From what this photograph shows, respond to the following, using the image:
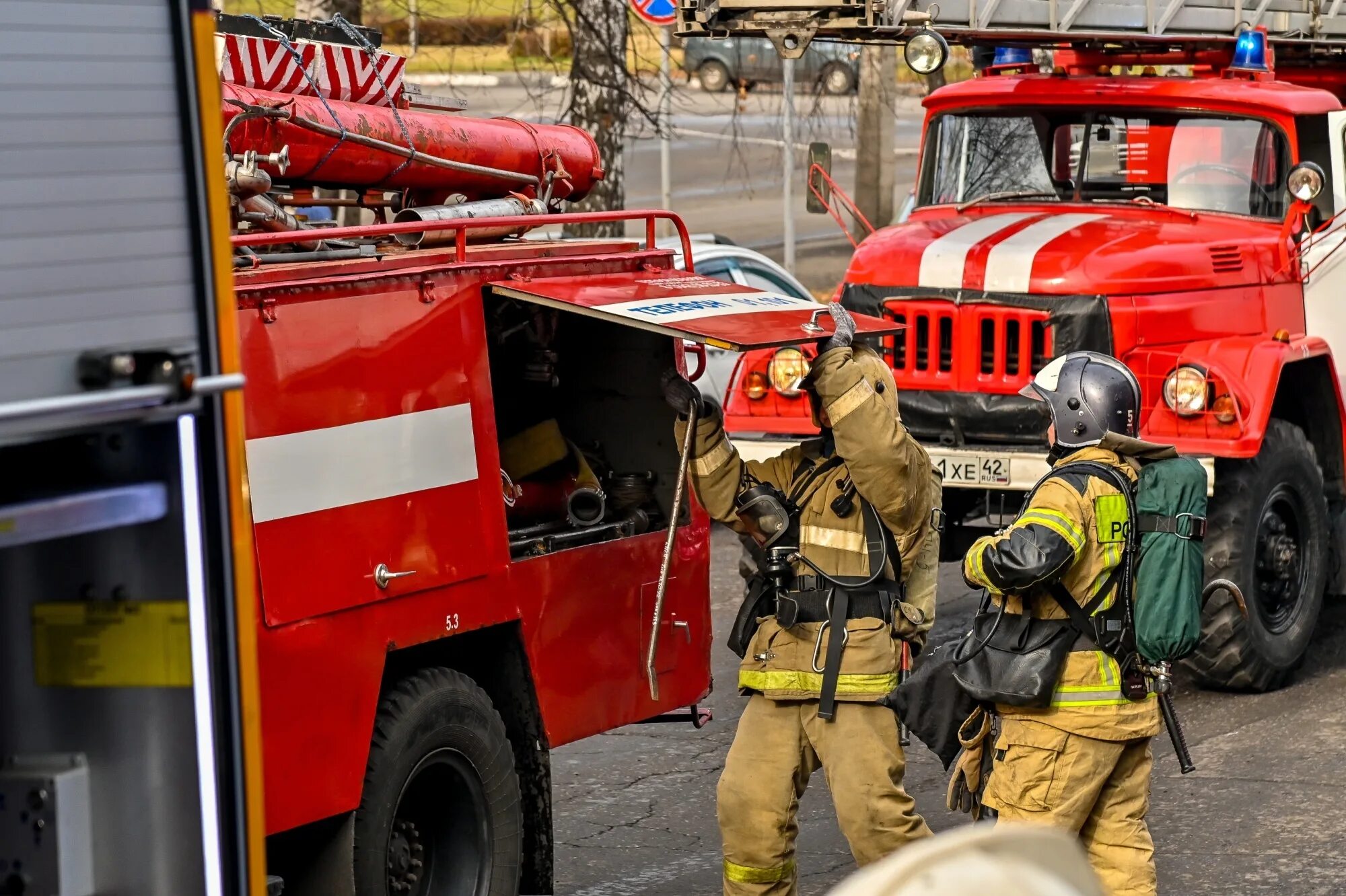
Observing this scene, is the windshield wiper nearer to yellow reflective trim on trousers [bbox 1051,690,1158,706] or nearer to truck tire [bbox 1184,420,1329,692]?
truck tire [bbox 1184,420,1329,692]

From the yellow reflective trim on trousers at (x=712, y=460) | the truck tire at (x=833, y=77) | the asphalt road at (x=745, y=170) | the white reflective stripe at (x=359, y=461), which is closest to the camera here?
the white reflective stripe at (x=359, y=461)

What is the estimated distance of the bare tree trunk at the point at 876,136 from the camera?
67.6 ft

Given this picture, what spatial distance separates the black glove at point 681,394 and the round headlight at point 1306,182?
13.8 ft

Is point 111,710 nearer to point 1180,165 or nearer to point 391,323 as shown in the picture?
point 391,323

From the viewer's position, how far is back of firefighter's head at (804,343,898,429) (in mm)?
5402

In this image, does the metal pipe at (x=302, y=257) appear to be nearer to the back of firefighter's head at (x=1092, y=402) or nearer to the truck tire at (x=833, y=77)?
the back of firefighter's head at (x=1092, y=402)

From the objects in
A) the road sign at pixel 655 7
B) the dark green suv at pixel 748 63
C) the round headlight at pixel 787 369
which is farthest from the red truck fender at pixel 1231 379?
the dark green suv at pixel 748 63

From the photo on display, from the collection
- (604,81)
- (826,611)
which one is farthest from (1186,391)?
(604,81)

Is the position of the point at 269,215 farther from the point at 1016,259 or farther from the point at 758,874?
the point at 1016,259

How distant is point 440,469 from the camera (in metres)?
5.08

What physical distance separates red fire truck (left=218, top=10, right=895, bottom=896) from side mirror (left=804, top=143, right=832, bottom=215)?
2.77m

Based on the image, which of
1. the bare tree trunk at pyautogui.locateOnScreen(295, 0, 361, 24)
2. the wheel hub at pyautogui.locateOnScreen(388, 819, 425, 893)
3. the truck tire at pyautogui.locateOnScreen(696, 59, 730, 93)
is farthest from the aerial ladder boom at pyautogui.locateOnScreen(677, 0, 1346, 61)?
the truck tire at pyautogui.locateOnScreen(696, 59, 730, 93)

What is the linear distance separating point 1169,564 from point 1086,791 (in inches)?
24.7

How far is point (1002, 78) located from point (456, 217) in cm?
473
